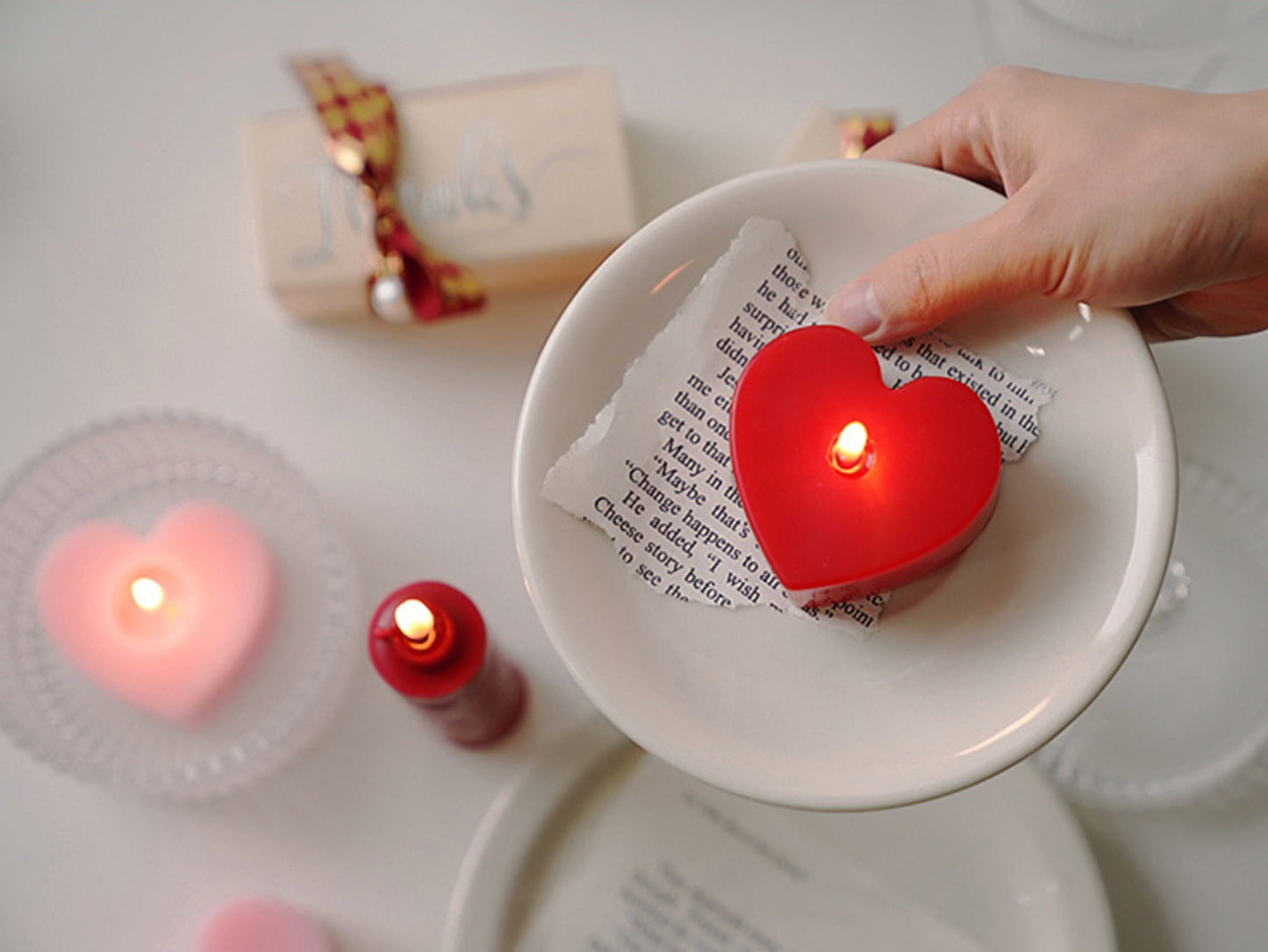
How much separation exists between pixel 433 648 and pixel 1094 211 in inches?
15.5

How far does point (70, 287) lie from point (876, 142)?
0.58m

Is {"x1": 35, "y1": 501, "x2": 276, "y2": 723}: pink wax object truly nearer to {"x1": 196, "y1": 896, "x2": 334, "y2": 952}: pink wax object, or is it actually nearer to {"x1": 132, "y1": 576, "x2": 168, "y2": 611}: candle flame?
{"x1": 132, "y1": 576, "x2": 168, "y2": 611}: candle flame

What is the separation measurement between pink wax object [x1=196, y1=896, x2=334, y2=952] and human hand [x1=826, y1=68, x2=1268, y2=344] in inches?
19.4

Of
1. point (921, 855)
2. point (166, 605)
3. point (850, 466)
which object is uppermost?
point (850, 466)

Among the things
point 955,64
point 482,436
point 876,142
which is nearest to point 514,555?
point 482,436

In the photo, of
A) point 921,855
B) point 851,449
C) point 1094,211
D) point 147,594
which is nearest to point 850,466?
point 851,449

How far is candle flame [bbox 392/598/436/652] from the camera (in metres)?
0.50

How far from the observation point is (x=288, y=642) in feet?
2.09

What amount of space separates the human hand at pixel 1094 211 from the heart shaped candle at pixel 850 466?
0.10ft

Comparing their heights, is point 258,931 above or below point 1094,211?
below

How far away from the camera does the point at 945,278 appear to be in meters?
0.40

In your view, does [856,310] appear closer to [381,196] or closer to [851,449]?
[851,449]

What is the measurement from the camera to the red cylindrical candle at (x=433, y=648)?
1.67ft

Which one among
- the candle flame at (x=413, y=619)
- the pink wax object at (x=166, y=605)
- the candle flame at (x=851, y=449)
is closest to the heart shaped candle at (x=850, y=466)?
the candle flame at (x=851, y=449)
